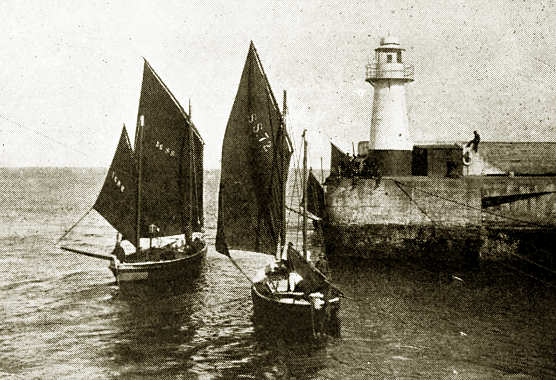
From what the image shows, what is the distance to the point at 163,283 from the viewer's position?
1182 inches

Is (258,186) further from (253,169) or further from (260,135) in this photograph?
(260,135)

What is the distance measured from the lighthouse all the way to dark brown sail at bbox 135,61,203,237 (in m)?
12.9

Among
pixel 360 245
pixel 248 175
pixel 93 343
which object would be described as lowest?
pixel 93 343

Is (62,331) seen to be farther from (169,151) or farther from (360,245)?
(360,245)

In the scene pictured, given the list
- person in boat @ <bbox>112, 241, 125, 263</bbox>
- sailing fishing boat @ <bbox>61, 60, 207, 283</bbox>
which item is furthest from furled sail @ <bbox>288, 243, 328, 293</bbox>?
person in boat @ <bbox>112, 241, 125, 263</bbox>

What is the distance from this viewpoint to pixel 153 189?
32.1 metres

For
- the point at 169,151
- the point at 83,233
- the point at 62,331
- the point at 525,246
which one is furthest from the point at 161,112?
the point at 83,233

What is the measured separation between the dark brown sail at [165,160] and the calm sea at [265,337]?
3935mm

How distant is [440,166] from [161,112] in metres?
17.5

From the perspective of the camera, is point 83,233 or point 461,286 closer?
point 461,286

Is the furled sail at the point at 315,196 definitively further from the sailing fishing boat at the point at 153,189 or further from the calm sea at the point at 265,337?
the sailing fishing boat at the point at 153,189

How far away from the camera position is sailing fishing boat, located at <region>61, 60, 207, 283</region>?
99.9 ft

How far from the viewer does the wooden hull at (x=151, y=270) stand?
28906 millimetres

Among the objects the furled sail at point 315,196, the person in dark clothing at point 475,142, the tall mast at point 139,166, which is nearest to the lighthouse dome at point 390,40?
the person in dark clothing at point 475,142
